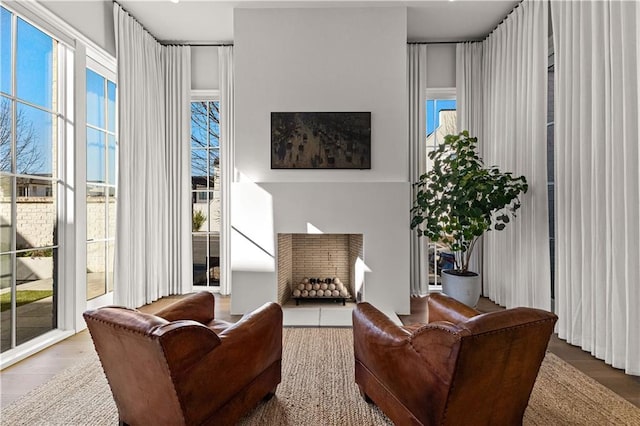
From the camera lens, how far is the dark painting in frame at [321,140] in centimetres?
370

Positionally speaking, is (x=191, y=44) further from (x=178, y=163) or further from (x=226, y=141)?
(x=178, y=163)

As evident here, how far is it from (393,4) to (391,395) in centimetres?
360

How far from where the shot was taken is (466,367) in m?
1.29

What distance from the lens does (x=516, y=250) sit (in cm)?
364

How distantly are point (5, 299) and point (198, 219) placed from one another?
2.18m

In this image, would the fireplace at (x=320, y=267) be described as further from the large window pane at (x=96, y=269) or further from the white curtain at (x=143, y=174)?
the large window pane at (x=96, y=269)

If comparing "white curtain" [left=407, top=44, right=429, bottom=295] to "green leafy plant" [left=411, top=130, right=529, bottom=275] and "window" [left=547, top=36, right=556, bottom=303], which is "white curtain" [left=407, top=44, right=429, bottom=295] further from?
"window" [left=547, top=36, right=556, bottom=303]

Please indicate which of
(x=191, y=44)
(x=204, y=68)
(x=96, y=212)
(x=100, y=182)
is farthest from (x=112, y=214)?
(x=191, y=44)

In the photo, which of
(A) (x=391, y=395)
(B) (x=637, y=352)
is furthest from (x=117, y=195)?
(B) (x=637, y=352)

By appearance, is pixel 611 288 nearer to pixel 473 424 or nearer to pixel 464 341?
pixel 473 424

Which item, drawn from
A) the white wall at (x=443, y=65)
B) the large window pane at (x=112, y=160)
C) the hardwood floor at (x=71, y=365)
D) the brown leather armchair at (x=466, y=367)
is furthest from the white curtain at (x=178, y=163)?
the brown leather armchair at (x=466, y=367)

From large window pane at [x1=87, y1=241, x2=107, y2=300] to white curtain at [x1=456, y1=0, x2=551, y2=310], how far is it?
4.24 m

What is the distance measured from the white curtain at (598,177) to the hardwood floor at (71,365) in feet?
0.30

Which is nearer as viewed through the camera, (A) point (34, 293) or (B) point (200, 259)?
(A) point (34, 293)
